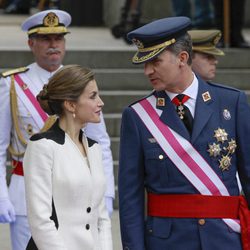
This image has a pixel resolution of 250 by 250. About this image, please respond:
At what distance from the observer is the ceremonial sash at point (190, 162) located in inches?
202

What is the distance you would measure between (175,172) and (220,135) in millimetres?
251

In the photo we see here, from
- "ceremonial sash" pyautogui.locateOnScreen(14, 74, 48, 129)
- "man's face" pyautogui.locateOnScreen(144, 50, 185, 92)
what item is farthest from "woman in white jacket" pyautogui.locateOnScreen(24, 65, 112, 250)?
"ceremonial sash" pyautogui.locateOnScreen(14, 74, 48, 129)

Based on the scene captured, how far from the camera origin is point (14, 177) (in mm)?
6684

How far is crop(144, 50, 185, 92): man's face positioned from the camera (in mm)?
5152

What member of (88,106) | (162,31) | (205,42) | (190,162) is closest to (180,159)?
(190,162)

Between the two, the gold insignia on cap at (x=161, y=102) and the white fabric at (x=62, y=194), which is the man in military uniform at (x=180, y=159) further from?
the white fabric at (x=62, y=194)

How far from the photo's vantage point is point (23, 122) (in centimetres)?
659

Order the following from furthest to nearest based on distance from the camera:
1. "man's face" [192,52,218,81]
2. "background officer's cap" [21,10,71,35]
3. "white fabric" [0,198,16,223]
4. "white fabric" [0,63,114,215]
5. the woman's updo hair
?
"background officer's cap" [21,10,71,35]
"man's face" [192,52,218,81]
"white fabric" [0,63,114,215]
"white fabric" [0,198,16,223]
the woman's updo hair

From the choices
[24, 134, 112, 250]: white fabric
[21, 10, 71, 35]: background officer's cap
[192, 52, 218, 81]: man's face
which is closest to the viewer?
[24, 134, 112, 250]: white fabric

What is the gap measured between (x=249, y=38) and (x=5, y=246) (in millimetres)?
6268

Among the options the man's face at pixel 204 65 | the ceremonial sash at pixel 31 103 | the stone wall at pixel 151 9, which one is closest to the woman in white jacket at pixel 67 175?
the ceremonial sash at pixel 31 103

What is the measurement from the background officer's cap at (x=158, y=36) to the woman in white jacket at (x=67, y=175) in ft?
0.87

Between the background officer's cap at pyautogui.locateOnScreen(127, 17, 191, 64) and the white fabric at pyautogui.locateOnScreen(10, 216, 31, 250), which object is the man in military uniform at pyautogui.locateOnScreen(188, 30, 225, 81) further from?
the background officer's cap at pyautogui.locateOnScreen(127, 17, 191, 64)

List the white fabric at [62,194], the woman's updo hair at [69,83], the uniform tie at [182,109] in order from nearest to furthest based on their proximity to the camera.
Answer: the white fabric at [62,194] → the woman's updo hair at [69,83] → the uniform tie at [182,109]
